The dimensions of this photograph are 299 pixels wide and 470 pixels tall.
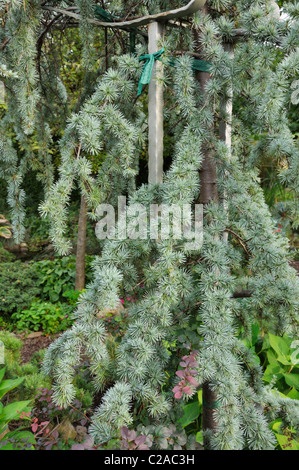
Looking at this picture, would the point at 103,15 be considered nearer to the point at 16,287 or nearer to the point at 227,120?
the point at 227,120

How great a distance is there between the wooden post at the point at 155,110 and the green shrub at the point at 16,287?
2.80 metres

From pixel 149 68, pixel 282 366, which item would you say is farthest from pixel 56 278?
pixel 149 68

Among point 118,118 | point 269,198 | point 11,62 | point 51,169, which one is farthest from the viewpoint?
point 269,198

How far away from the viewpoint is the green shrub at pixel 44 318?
362cm

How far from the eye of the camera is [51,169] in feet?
6.54

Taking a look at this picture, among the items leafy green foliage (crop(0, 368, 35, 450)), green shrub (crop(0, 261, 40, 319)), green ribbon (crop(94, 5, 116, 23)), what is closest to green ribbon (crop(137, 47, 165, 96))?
green ribbon (crop(94, 5, 116, 23))

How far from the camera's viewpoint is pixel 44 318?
146 inches

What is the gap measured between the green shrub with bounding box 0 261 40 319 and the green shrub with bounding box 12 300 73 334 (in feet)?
0.30

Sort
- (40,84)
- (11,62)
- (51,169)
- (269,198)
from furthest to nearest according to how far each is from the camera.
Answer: (269,198) → (40,84) → (51,169) → (11,62)

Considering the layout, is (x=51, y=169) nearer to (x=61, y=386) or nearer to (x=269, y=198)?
(x=61, y=386)

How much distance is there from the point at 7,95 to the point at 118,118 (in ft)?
2.96

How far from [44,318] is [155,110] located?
9.40 ft

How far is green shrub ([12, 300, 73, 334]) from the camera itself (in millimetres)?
3621

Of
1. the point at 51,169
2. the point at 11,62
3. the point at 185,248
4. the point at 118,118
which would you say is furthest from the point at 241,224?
the point at 11,62
